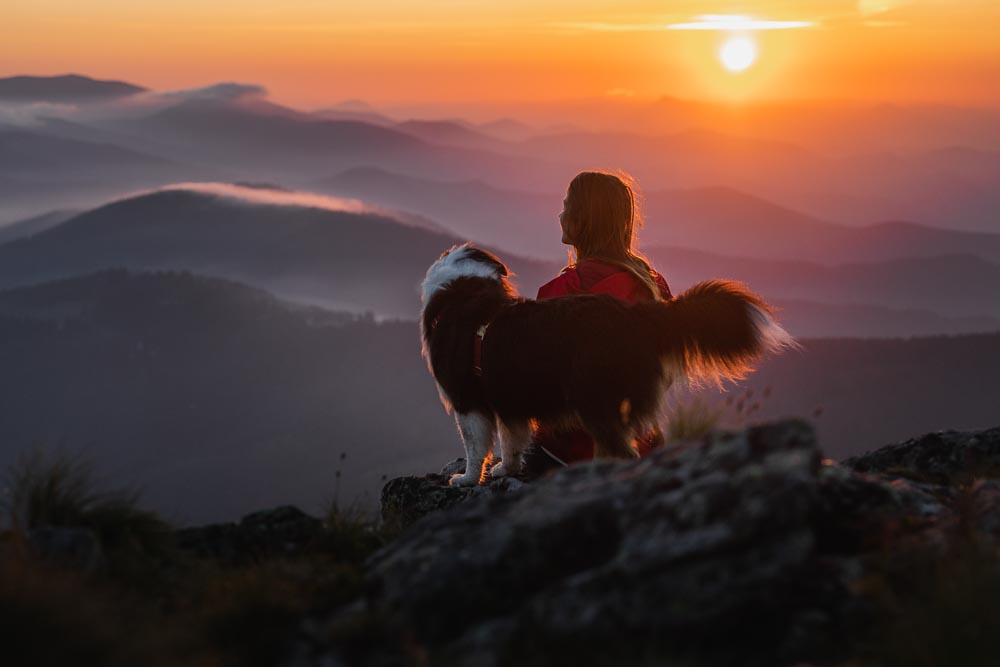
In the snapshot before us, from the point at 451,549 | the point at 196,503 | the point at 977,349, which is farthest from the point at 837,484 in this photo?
the point at 196,503

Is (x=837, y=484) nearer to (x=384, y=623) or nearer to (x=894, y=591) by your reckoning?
(x=894, y=591)

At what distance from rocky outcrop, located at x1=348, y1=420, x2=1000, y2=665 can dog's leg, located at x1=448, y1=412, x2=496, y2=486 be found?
3071mm

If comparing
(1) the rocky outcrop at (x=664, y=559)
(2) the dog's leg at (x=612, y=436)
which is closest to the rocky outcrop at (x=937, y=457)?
(2) the dog's leg at (x=612, y=436)

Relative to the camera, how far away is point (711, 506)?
15.1ft

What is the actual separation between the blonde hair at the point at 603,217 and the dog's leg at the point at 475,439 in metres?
1.64

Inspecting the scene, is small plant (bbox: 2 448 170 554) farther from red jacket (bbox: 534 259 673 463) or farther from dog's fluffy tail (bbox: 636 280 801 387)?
dog's fluffy tail (bbox: 636 280 801 387)

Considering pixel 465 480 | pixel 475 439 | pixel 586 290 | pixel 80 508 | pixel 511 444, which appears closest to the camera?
pixel 80 508

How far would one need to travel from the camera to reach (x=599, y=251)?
29.0 feet

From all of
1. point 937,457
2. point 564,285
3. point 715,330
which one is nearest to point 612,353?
point 715,330

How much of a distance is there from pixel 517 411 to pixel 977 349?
140959 mm

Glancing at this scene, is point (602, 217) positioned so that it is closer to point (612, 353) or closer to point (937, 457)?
point (612, 353)

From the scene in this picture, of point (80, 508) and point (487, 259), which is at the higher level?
point (487, 259)

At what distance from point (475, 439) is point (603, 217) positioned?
2305mm

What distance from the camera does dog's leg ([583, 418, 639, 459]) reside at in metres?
7.53
